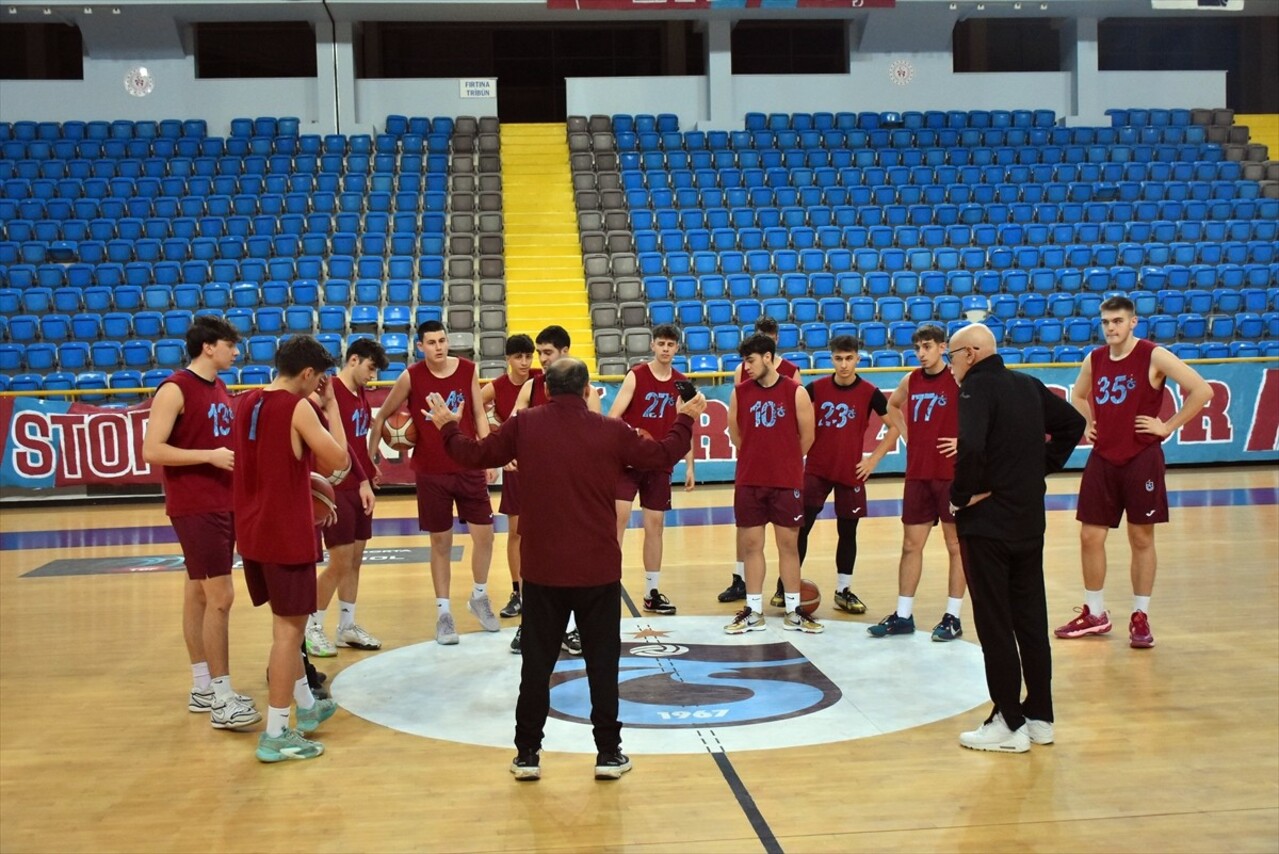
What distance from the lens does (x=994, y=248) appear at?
62.5ft

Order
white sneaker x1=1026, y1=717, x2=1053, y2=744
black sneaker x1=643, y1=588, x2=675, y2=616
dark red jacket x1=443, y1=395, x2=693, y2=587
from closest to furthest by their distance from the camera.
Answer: dark red jacket x1=443, y1=395, x2=693, y2=587, white sneaker x1=1026, y1=717, x2=1053, y2=744, black sneaker x1=643, y1=588, x2=675, y2=616

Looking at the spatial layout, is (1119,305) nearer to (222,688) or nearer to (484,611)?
(484,611)

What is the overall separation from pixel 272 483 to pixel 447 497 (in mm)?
2254

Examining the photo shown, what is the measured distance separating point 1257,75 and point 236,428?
27483mm

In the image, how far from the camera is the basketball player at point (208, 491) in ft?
18.8

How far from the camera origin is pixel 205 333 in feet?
18.7

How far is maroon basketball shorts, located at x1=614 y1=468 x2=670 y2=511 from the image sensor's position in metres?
8.04

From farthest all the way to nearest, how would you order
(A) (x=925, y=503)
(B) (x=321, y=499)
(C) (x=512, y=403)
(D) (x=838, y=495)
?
(C) (x=512, y=403) → (D) (x=838, y=495) → (A) (x=925, y=503) → (B) (x=321, y=499)

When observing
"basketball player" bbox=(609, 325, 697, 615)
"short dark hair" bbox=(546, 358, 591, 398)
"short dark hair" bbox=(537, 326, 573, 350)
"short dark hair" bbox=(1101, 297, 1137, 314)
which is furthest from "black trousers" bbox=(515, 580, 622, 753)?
"short dark hair" bbox=(1101, 297, 1137, 314)

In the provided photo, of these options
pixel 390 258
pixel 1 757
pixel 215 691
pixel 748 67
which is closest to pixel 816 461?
pixel 215 691

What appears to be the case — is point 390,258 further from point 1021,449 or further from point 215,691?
point 1021,449

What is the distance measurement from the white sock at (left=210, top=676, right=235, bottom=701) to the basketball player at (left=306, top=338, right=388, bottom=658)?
96cm

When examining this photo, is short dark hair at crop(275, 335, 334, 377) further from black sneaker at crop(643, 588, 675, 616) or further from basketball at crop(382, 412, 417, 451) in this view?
black sneaker at crop(643, 588, 675, 616)

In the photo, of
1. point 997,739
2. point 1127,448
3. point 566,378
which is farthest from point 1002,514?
point 1127,448
